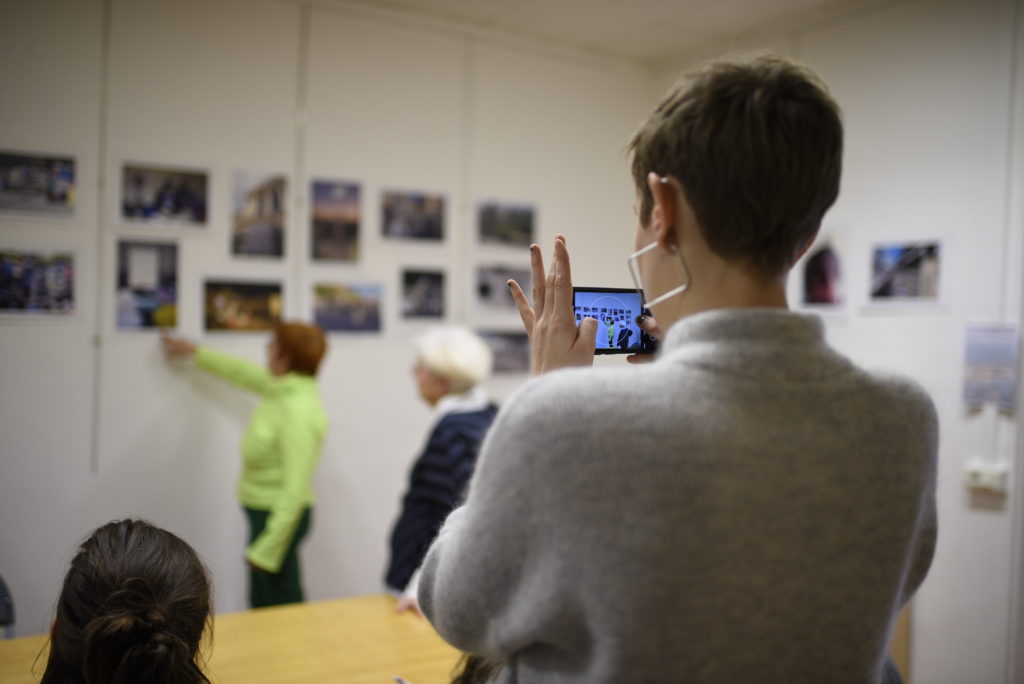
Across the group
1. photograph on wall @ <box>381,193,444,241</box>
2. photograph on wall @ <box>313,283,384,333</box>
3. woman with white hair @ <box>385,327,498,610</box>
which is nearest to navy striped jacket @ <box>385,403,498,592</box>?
woman with white hair @ <box>385,327,498,610</box>

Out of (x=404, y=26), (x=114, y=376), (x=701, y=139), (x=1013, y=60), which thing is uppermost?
(x=404, y=26)

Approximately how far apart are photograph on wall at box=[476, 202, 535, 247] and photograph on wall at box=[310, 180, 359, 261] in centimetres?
67

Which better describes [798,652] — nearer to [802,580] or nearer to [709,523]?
[802,580]

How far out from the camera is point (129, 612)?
123cm

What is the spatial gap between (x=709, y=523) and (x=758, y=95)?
0.41m

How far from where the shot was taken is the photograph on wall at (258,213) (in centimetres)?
349

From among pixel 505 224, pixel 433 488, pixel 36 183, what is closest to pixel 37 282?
pixel 36 183

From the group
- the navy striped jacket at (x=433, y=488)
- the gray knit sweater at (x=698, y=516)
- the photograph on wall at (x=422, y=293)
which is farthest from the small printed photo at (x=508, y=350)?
the gray knit sweater at (x=698, y=516)

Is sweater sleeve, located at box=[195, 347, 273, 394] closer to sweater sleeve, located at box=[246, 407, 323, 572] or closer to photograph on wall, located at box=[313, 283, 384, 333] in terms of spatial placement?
sweater sleeve, located at box=[246, 407, 323, 572]

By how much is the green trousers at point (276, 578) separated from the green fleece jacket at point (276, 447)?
0.04 metres

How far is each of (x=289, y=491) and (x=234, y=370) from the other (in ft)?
1.97

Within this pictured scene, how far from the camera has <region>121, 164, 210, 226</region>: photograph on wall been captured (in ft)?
10.7

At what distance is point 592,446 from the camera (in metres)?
0.73

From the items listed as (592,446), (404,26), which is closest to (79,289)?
(404,26)
